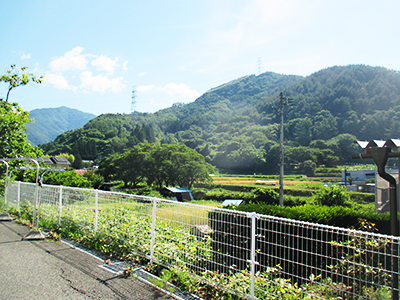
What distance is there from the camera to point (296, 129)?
76.2 m

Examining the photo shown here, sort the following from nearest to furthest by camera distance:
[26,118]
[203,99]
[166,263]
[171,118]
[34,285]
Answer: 1. [34,285]
2. [166,263]
3. [26,118]
4. [171,118]
5. [203,99]

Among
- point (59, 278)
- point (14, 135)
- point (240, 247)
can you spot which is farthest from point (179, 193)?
point (240, 247)

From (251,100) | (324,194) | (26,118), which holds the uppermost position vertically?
(251,100)

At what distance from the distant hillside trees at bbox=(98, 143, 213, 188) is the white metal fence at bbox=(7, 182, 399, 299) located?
50.5m

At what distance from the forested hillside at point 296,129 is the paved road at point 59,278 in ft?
212

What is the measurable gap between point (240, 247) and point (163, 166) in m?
54.9

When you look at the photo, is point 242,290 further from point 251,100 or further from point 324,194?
point 251,100

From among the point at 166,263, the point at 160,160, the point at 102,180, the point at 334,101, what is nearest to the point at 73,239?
the point at 166,263

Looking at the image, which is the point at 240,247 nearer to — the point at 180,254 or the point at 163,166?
the point at 180,254

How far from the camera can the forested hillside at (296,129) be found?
71062 millimetres

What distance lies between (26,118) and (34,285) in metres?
9.78

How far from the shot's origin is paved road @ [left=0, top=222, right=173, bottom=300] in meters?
3.15

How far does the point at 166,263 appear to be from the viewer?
12.3ft

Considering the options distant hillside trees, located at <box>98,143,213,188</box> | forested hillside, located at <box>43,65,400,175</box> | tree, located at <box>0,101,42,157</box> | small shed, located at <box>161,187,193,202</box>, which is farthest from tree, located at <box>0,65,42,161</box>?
forested hillside, located at <box>43,65,400,175</box>
